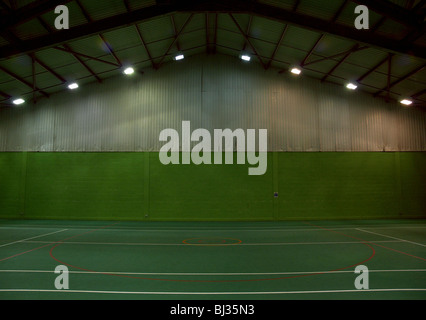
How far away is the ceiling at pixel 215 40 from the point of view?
13102 millimetres

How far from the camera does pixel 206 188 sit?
20625 mm

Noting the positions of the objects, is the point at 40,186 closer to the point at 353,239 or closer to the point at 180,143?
the point at 180,143

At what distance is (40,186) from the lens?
21219mm

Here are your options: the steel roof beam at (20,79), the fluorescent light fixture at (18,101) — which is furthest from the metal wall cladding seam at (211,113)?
the steel roof beam at (20,79)

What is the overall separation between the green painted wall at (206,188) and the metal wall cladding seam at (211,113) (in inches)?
42.4

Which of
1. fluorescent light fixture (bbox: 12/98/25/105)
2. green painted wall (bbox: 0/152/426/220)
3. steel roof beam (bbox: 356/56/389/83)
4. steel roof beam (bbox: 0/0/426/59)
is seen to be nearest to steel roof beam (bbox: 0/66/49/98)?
fluorescent light fixture (bbox: 12/98/25/105)

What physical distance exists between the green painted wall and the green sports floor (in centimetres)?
577

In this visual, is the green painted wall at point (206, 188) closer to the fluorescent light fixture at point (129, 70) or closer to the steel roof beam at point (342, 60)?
the steel roof beam at point (342, 60)

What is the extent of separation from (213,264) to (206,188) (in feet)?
39.3

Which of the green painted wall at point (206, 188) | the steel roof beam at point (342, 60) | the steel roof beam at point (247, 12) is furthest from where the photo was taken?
the green painted wall at point (206, 188)

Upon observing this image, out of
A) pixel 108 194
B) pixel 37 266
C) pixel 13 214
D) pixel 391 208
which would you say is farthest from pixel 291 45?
pixel 13 214

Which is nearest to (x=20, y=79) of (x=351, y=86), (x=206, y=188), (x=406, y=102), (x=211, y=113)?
(x=211, y=113)

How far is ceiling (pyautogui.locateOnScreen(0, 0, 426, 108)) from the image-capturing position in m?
13.1

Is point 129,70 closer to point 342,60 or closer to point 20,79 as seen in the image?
point 20,79
